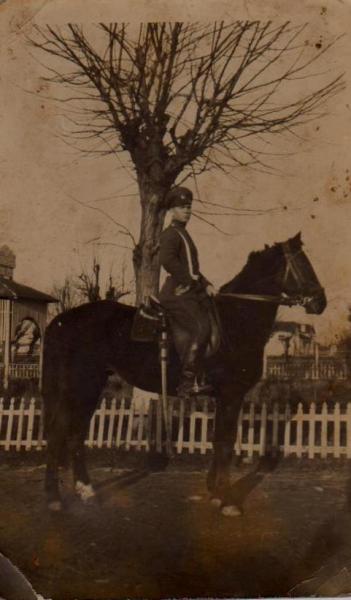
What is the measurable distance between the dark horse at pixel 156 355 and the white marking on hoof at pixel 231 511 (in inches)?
5.1

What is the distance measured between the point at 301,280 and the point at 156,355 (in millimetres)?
1154

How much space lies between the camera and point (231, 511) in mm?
4199

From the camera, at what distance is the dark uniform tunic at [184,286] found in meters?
4.30

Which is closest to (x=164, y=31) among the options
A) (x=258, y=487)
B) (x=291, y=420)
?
(x=291, y=420)

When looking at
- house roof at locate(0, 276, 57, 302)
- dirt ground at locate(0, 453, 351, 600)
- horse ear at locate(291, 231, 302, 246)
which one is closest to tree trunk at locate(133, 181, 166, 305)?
house roof at locate(0, 276, 57, 302)

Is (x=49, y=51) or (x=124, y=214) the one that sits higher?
(x=49, y=51)

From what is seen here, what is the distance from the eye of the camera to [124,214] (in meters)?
4.50

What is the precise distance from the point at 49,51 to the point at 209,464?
3255 millimetres

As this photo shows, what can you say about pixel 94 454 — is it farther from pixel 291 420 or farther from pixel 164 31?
pixel 164 31

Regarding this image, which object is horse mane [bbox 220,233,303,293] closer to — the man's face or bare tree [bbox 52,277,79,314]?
the man's face

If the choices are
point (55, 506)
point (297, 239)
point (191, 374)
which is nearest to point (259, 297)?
point (297, 239)

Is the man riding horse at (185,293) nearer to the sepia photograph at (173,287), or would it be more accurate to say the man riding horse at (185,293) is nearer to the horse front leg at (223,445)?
the sepia photograph at (173,287)

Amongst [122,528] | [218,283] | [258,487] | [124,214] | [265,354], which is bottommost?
[122,528]

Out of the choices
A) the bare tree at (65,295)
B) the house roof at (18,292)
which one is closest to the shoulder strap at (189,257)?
the bare tree at (65,295)
